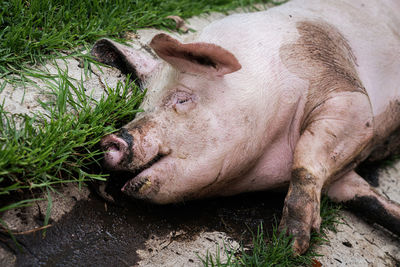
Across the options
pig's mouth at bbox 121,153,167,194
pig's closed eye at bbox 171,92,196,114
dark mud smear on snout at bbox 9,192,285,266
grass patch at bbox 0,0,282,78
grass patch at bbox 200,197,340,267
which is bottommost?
dark mud smear on snout at bbox 9,192,285,266

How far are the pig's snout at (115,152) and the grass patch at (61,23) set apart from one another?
944 millimetres

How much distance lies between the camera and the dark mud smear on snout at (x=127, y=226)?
232 centimetres

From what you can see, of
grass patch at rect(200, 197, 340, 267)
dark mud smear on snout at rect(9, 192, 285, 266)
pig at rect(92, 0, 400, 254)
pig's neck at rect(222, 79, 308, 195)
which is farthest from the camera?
pig's neck at rect(222, 79, 308, 195)

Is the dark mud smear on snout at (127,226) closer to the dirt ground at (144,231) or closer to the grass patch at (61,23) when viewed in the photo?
the dirt ground at (144,231)

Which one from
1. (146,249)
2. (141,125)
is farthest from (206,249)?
(141,125)

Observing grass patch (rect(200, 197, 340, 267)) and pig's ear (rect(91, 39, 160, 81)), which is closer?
grass patch (rect(200, 197, 340, 267))

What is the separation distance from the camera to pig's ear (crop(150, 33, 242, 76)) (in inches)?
98.6

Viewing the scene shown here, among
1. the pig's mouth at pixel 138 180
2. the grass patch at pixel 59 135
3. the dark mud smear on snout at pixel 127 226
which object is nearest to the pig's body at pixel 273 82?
→ the dark mud smear on snout at pixel 127 226

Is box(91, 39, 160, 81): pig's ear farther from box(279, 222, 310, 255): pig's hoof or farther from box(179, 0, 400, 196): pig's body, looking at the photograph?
box(279, 222, 310, 255): pig's hoof

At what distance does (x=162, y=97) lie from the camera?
9.02 ft

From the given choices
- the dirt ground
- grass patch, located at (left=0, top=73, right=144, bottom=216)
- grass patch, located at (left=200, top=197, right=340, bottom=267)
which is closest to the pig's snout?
grass patch, located at (left=0, top=73, right=144, bottom=216)

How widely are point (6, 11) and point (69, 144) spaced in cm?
137

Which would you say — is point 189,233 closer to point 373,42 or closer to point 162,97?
point 162,97

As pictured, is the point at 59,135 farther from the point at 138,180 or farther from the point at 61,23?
the point at 61,23
